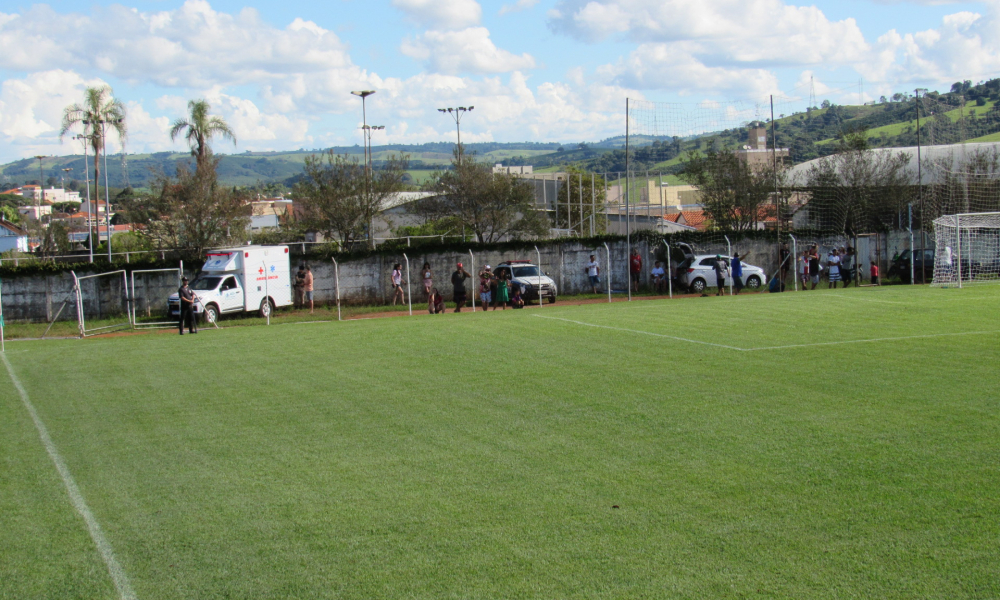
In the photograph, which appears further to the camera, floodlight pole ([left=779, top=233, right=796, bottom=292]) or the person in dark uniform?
floodlight pole ([left=779, top=233, right=796, bottom=292])

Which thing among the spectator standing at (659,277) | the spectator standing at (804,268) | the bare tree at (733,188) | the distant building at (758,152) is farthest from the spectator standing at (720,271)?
the distant building at (758,152)

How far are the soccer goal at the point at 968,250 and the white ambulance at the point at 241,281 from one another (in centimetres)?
2411

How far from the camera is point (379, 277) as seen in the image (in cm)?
3203

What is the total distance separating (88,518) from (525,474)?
370 centimetres

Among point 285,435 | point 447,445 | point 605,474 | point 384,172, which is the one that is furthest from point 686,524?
point 384,172

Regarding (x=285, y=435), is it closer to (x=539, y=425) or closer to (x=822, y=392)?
(x=539, y=425)

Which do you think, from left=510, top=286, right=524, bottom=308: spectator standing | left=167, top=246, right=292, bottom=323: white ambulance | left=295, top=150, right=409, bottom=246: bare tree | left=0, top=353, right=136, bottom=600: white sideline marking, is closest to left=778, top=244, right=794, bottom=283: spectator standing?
left=510, top=286, right=524, bottom=308: spectator standing

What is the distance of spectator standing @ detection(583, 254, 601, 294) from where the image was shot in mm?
32406

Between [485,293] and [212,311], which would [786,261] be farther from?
[212,311]

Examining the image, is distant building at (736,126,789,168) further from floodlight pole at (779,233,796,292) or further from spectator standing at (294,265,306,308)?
spectator standing at (294,265,306,308)

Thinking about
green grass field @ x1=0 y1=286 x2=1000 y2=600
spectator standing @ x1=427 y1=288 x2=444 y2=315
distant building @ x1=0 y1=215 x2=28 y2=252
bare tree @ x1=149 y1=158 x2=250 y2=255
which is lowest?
green grass field @ x1=0 y1=286 x2=1000 y2=600

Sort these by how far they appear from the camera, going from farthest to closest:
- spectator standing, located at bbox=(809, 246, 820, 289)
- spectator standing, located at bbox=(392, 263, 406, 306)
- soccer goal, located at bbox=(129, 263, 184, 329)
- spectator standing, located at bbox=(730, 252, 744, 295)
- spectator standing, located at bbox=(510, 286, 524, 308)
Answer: spectator standing, located at bbox=(809, 246, 820, 289) → spectator standing, located at bbox=(392, 263, 406, 306) → spectator standing, located at bbox=(730, 252, 744, 295) → soccer goal, located at bbox=(129, 263, 184, 329) → spectator standing, located at bbox=(510, 286, 524, 308)

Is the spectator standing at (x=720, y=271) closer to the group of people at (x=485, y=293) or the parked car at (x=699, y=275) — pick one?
the parked car at (x=699, y=275)

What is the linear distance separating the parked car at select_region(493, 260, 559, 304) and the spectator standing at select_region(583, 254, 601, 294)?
188cm
